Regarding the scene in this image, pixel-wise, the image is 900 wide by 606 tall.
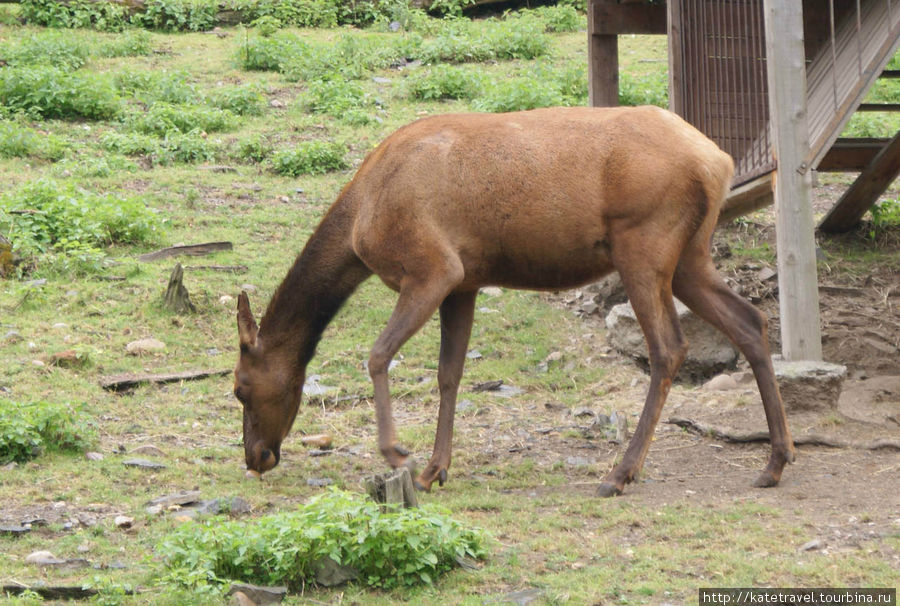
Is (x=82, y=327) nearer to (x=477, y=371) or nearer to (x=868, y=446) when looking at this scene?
(x=477, y=371)

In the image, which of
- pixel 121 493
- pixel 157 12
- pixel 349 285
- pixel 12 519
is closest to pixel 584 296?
pixel 349 285

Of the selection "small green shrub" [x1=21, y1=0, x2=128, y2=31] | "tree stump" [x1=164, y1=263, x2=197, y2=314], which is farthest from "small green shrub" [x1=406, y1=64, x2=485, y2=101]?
"tree stump" [x1=164, y1=263, x2=197, y2=314]

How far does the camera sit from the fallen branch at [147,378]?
810cm

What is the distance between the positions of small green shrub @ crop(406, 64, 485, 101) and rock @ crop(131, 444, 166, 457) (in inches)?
313

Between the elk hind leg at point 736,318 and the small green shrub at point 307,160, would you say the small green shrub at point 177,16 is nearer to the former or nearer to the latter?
the small green shrub at point 307,160

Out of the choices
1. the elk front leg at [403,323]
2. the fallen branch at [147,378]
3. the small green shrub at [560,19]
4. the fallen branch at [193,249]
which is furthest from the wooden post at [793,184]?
the small green shrub at [560,19]

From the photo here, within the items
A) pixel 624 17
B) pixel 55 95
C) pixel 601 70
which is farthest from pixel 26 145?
pixel 624 17

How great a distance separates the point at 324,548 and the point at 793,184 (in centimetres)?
429

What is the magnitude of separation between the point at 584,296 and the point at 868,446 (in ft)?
11.9

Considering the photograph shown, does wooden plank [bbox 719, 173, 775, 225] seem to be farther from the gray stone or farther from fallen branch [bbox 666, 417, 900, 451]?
fallen branch [bbox 666, 417, 900, 451]

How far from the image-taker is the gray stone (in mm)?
7328

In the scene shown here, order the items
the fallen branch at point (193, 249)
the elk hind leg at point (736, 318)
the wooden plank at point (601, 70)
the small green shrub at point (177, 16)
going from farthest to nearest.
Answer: the small green shrub at point (177, 16), the wooden plank at point (601, 70), the fallen branch at point (193, 249), the elk hind leg at point (736, 318)

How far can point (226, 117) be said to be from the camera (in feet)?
43.6

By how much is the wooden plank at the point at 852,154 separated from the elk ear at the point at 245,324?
578cm
